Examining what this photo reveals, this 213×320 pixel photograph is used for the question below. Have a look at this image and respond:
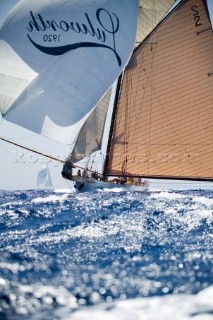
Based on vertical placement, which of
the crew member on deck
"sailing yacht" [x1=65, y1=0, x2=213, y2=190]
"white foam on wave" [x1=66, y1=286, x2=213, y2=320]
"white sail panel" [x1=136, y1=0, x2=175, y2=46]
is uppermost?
"white sail panel" [x1=136, y1=0, x2=175, y2=46]

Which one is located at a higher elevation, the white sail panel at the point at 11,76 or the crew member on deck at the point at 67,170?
the white sail panel at the point at 11,76

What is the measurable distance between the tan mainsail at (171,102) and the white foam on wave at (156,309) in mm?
24394

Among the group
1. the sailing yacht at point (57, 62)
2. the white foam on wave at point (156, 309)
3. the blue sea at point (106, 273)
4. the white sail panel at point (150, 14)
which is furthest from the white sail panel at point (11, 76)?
the white foam on wave at point (156, 309)

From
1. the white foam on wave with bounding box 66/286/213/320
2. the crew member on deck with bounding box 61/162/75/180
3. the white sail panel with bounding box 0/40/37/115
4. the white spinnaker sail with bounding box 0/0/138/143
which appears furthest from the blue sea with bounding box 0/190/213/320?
the crew member on deck with bounding box 61/162/75/180

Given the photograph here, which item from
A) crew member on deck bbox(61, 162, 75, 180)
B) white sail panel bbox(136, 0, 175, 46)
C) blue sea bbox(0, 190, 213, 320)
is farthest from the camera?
white sail panel bbox(136, 0, 175, 46)

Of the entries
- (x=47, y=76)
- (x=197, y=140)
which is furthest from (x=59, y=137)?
(x=197, y=140)

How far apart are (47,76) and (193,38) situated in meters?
12.4

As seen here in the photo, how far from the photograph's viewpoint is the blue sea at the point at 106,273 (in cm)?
495

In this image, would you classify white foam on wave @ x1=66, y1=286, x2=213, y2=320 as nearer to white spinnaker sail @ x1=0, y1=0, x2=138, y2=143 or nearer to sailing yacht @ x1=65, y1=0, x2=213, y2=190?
white spinnaker sail @ x1=0, y1=0, x2=138, y2=143

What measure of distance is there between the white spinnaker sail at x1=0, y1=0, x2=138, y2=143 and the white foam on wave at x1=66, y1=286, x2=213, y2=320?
19.1 m

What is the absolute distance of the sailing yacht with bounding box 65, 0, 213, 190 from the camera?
95.3 ft

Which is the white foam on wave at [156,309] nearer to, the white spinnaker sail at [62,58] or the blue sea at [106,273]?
the blue sea at [106,273]

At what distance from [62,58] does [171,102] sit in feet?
30.1

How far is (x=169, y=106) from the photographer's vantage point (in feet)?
95.6
